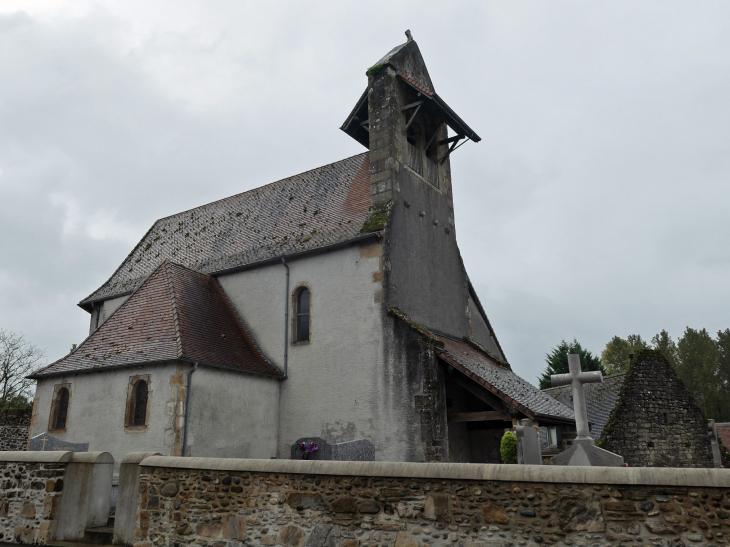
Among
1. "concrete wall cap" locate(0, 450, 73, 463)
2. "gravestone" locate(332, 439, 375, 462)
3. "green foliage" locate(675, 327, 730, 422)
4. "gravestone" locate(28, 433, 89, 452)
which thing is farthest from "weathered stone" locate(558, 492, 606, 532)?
"green foliage" locate(675, 327, 730, 422)

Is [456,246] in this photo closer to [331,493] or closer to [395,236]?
[395,236]

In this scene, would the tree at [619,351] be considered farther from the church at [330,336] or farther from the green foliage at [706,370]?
the church at [330,336]

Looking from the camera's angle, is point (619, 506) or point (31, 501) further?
point (31, 501)

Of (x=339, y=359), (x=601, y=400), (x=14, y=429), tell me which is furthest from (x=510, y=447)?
(x=14, y=429)

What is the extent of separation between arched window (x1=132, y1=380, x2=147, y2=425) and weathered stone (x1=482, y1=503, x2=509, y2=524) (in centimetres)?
1027

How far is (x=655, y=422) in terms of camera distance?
1620 cm

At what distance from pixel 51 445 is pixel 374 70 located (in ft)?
44.9

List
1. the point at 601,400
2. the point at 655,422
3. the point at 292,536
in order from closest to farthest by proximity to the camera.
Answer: the point at 292,536
the point at 655,422
the point at 601,400

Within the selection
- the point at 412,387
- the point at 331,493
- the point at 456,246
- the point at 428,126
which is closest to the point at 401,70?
the point at 428,126

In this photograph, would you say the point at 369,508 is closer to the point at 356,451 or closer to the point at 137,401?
the point at 356,451

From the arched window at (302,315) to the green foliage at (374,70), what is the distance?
6.97m

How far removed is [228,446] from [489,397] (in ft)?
21.2

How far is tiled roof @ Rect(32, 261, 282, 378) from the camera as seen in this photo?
14242 millimetres

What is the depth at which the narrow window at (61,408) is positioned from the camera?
49.3 feet
